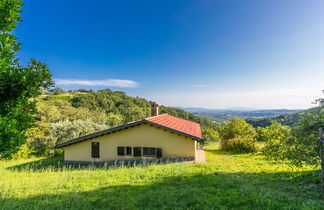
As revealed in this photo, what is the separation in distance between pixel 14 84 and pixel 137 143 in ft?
31.6

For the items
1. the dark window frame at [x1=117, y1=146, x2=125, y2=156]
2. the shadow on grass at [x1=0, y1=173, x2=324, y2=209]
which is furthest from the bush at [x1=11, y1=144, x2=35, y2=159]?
the shadow on grass at [x1=0, y1=173, x2=324, y2=209]

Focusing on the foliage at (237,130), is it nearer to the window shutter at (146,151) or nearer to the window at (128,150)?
the window shutter at (146,151)

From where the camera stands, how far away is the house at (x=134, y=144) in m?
11.9

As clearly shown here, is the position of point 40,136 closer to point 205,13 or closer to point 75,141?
point 75,141

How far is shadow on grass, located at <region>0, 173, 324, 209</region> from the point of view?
421 cm

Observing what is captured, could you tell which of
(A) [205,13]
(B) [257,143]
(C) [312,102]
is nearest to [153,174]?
(C) [312,102]

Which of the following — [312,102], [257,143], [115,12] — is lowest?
[257,143]

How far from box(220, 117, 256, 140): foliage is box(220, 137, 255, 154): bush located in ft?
2.11

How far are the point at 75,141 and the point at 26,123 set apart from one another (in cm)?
1023

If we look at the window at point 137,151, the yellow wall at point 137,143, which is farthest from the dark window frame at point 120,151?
the window at point 137,151

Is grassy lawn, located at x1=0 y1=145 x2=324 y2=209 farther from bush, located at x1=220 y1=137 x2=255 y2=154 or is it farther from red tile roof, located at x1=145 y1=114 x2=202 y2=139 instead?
bush, located at x1=220 y1=137 x2=255 y2=154

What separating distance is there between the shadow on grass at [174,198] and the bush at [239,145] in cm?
985

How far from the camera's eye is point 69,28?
22234 millimetres

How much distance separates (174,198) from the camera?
485 cm
